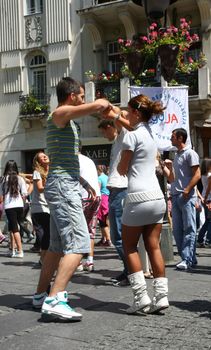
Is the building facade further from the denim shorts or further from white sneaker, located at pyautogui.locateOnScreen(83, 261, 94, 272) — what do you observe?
the denim shorts

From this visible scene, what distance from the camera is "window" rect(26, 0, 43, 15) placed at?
2205 centimetres

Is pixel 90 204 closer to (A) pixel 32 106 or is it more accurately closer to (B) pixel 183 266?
(B) pixel 183 266

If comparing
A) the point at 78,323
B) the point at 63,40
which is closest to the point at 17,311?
the point at 78,323

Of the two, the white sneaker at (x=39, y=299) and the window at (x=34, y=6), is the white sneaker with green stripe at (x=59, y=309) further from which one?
the window at (x=34, y=6)

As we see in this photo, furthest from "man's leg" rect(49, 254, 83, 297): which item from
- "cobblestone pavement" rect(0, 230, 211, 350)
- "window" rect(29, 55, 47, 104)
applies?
"window" rect(29, 55, 47, 104)

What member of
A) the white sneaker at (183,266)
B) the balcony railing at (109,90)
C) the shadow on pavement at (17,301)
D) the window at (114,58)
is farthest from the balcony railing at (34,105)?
the shadow on pavement at (17,301)

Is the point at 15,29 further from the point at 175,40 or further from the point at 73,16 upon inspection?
the point at 175,40

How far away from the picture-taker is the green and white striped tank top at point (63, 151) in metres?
4.46

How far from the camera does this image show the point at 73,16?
2117 centimetres

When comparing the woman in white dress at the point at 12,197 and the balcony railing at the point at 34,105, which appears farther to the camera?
the balcony railing at the point at 34,105

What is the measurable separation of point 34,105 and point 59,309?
1813 cm

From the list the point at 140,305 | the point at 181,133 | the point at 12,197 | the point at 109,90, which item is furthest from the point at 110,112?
the point at 109,90

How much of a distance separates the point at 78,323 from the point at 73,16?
61.3ft

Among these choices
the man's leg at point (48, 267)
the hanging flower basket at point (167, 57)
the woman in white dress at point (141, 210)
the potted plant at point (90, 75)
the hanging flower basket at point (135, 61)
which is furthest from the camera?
the potted plant at point (90, 75)
